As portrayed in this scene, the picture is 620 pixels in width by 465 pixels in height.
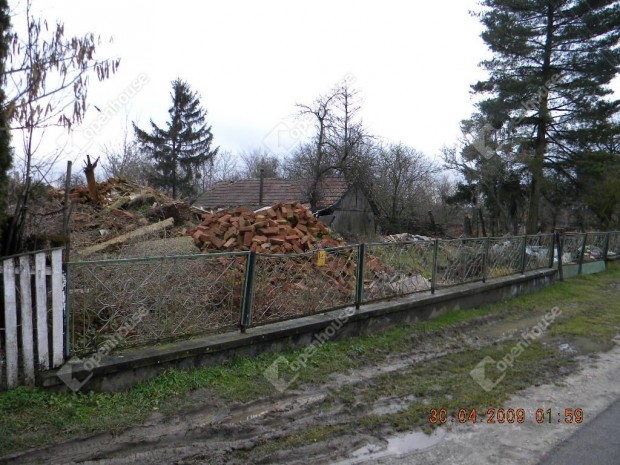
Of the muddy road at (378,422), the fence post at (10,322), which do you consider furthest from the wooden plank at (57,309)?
the muddy road at (378,422)

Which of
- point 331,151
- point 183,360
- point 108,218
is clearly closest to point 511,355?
point 183,360

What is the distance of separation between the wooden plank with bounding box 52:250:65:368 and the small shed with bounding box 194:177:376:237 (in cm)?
1661

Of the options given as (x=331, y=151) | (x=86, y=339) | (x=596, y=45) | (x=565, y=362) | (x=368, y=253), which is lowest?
(x=565, y=362)

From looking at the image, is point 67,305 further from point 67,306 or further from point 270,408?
point 270,408

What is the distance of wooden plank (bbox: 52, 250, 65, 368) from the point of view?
149 inches

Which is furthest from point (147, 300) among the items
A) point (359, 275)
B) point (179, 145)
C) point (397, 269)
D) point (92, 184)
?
point (179, 145)

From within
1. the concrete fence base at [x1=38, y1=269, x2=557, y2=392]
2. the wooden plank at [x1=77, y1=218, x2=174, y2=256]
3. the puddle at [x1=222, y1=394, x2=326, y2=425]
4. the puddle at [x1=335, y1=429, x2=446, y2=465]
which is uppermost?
the wooden plank at [x1=77, y1=218, x2=174, y2=256]

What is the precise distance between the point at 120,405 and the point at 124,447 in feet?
1.92

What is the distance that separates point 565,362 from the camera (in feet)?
17.9

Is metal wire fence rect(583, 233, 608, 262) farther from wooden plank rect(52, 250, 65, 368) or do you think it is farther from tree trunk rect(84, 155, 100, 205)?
wooden plank rect(52, 250, 65, 368)

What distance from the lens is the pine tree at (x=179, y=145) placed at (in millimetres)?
34656

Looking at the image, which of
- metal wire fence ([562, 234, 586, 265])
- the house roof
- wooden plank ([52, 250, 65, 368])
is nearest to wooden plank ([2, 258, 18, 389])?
wooden plank ([52, 250, 65, 368])

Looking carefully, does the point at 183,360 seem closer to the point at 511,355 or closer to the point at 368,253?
the point at 368,253

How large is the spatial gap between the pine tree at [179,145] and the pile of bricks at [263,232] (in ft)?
87.6
